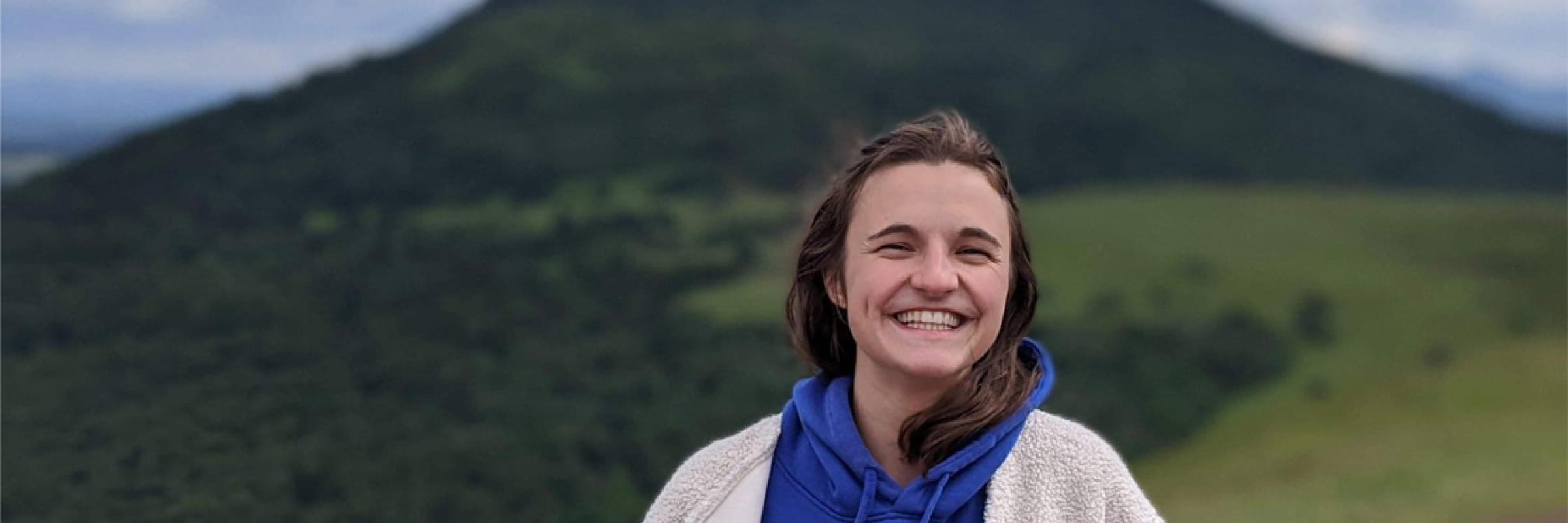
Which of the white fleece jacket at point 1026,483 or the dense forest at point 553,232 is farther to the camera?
the dense forest at point 553,232

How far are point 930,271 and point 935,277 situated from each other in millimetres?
17

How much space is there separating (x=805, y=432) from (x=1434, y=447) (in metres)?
15.7

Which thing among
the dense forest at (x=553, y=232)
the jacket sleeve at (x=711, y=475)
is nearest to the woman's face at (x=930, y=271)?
the jacket sleeve at (x=711, y=475)

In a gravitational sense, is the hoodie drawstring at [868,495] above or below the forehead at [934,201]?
below

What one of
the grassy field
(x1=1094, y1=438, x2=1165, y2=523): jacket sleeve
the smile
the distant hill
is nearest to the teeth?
the smile

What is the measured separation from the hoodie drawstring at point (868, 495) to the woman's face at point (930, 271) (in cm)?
15

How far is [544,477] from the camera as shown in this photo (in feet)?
42.3

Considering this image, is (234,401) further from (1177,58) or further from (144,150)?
(1177,58)

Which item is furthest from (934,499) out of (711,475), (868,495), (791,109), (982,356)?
(791,109)

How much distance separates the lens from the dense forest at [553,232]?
454 inches

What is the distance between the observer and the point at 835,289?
2270mm

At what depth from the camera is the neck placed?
7.09 feet

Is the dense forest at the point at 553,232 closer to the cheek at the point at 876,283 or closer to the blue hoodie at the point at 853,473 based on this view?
the blue hoodie at the point at 853,473

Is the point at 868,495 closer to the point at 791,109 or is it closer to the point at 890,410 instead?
the point at 890,410
